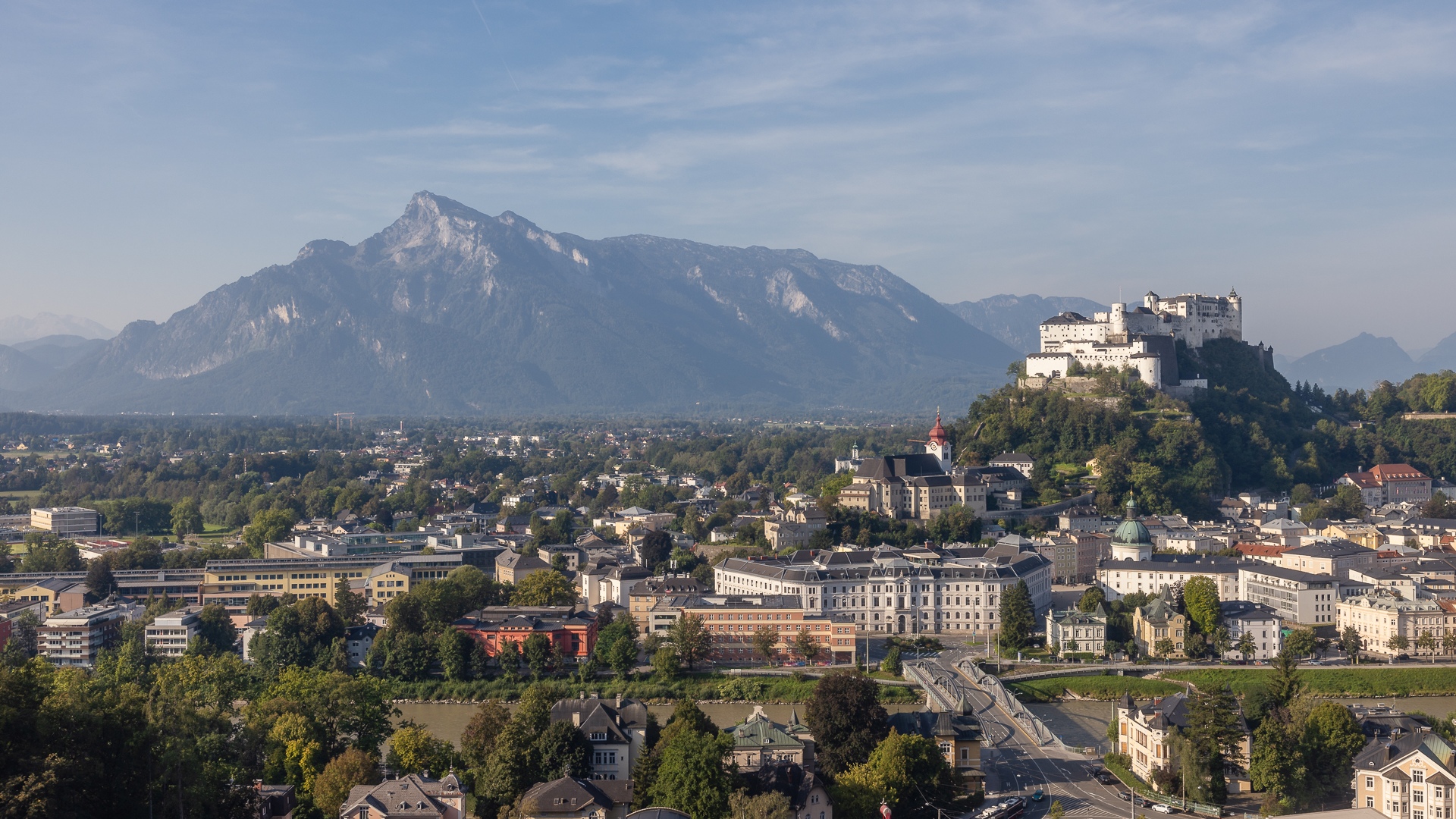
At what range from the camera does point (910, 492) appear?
57.7 m

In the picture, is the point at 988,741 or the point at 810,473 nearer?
the point at 988,741

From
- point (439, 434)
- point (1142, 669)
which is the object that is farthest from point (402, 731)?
point (439, 434)

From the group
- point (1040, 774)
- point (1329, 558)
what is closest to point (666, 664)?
point (1040, 774)

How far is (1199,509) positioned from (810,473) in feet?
105

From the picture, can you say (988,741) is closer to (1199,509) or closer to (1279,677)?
(1279,677)

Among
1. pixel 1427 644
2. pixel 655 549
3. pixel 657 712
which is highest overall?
pixel 655 549

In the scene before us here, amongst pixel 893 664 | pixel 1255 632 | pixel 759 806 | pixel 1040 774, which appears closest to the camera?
pixel 759 806

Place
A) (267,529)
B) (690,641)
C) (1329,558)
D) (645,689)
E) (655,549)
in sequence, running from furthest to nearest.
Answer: (267,529) < (655,549) < (1329,558) < (690,641) < (645,689)

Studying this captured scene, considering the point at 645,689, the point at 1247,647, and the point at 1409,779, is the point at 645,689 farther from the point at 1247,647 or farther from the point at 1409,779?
the point at 1409,779

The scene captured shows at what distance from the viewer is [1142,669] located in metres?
40.1

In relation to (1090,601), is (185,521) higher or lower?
lower

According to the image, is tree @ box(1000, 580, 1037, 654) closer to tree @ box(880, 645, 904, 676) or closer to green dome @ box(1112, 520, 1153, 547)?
tree @ box(880, 645, 904, 676)

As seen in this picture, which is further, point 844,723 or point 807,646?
point 807,646

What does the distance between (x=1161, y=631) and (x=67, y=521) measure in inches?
2192
